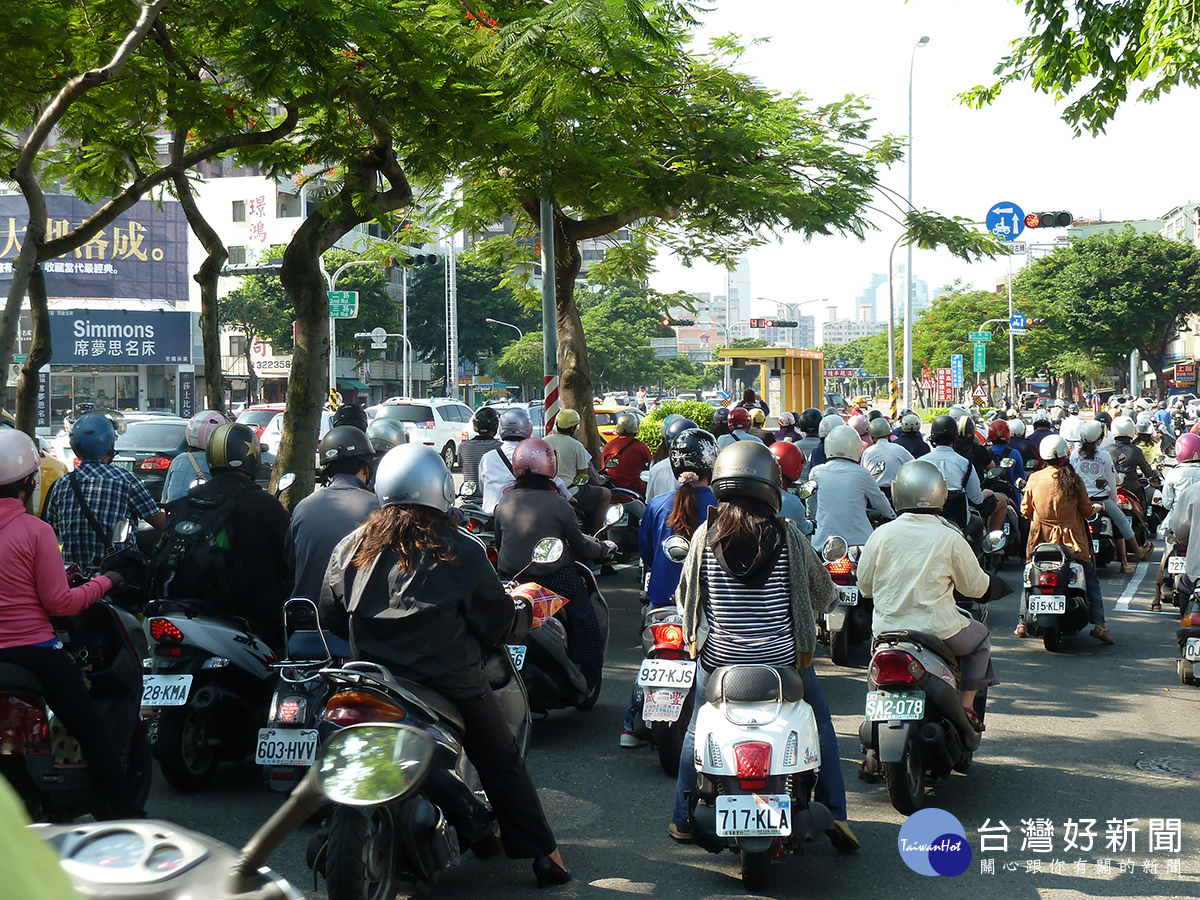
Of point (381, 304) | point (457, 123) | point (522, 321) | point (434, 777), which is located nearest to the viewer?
point (434, 777)

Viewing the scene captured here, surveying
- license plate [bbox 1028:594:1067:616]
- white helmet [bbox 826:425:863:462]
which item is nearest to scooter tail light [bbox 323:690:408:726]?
white helmet [bbox 826:425:863:462]

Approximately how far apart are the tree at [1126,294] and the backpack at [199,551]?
5369 centimetres

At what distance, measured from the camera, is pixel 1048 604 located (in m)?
8.99

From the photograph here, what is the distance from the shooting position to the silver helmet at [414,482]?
4.27 meters

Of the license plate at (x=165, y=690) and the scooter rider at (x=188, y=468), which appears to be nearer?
the license plate at (x=165, y=690)

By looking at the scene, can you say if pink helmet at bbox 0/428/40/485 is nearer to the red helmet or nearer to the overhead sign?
the red helmet

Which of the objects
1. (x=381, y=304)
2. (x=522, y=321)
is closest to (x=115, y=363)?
(x=381, y=304)

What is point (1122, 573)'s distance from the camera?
13008 millimetres

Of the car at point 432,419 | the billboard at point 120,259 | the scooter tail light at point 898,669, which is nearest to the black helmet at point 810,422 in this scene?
the scooter tail light at point 898,669

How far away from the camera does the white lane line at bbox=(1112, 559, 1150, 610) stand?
36.5 ft

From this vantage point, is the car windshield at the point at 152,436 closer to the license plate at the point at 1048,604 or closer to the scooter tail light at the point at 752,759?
the license plate at the point at 1048,604

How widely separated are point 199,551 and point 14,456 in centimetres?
132

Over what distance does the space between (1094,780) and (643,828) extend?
2.39 metres

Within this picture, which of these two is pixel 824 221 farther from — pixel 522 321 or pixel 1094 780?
pixel 522 321
